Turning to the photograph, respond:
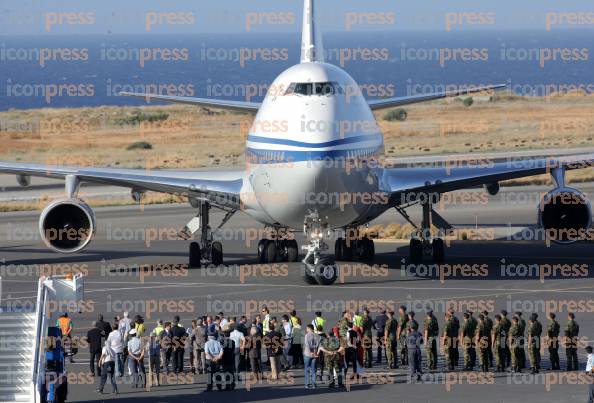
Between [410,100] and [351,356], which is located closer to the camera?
[351,356]

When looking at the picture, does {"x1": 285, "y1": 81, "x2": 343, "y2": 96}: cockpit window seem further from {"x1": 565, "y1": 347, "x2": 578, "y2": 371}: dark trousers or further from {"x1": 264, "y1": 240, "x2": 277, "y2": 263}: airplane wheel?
{"x1": 565, "y1": 347, "x2": 578, "y2": 371}: dark trousers

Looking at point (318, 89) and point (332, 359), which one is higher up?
point (318, 89)

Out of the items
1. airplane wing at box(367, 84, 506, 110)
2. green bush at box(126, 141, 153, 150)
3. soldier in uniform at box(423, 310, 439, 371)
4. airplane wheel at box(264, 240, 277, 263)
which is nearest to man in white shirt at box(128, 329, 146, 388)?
soldier in uniform at box(423, 310, 439, 371)

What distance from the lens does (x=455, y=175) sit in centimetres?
4259

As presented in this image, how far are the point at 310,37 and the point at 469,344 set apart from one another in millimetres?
19169

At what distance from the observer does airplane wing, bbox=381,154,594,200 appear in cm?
4122

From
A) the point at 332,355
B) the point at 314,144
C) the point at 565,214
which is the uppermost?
the point at 314,144

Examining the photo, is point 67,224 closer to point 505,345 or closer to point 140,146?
point 505,345

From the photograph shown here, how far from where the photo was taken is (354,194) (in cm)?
3838

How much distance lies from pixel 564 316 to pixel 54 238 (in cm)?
1778

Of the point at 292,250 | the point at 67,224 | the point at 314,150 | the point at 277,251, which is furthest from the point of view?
the point at 292,250

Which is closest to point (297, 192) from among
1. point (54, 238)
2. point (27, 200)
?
point (54, 238)

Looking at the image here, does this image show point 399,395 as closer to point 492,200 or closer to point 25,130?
point 492,200

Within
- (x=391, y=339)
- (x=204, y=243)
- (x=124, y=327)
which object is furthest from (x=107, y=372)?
(x=204, y=243)
